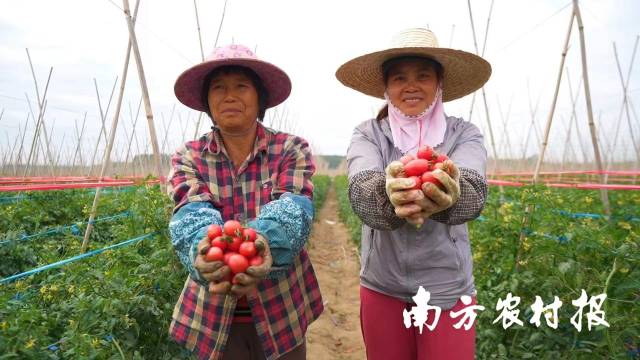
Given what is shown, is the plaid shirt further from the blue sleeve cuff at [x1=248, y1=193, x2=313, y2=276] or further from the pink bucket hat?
the pink bucket hat

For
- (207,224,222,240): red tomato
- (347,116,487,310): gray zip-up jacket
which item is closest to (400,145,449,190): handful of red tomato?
(347,116,487,310): gray zip-up jacket

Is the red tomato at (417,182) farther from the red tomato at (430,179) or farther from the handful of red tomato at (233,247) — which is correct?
the handful of red tomato at (233,247)

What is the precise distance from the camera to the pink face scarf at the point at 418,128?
5.46ft

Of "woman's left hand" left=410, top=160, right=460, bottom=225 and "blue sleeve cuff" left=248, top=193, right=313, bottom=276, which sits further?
"blue sleeve cuff" left=248, top=193, right=313, bottom=276

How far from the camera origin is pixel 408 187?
4.04 ft

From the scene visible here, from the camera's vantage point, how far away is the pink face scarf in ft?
5.46

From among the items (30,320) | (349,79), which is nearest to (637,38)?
(349,79)

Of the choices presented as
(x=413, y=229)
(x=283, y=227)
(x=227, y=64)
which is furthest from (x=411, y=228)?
(x=227, y=64)

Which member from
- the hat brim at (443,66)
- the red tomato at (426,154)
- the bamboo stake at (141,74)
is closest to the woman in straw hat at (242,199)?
the hat brim at (443,66)

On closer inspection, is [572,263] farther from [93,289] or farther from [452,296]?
[93,289]

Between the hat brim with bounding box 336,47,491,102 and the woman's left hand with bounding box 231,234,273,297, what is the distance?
2.97ft

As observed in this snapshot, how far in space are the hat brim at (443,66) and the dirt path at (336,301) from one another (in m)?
2.66

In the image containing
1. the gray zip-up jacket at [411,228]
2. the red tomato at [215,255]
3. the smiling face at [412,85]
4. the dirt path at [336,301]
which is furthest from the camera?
the dirt path at [336,301]

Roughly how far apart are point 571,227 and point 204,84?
2.25m
